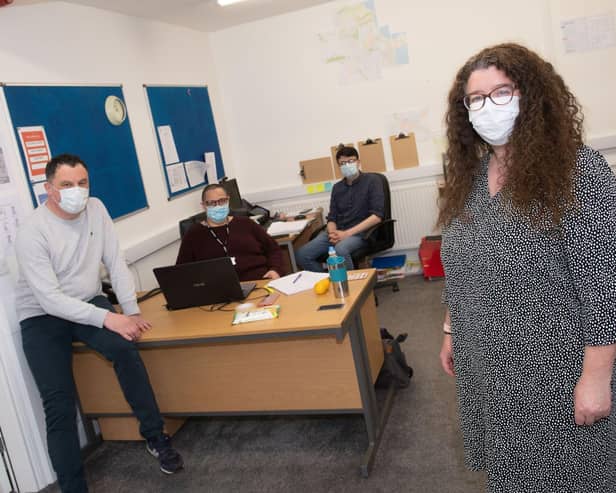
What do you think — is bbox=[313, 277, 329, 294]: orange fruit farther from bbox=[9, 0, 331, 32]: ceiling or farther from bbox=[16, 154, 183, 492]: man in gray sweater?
bbox=[9, 0, 331, 32]: ceiling

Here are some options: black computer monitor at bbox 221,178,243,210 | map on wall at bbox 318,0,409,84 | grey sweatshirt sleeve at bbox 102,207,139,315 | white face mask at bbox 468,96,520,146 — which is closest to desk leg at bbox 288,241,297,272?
black computer monitor at bbox 221,178,243,210

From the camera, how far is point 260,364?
8.71 feet

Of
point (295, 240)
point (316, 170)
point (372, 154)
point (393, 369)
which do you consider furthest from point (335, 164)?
point (393, 369)

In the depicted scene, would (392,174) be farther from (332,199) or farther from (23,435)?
(23,435)

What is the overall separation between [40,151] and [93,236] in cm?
70

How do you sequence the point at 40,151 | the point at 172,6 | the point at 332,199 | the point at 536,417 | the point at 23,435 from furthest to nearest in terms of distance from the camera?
the point at 332,199 < the point at 172,6 < the point at 40,151 < the point at 23,435 < the point at 536,417

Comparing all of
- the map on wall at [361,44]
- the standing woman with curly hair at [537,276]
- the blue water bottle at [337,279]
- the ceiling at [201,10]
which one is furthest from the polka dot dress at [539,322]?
the map on wall at [361,44]

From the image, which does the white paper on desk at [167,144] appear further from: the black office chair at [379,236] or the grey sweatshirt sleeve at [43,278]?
the grey sweatshirt sleeve at [43,278]

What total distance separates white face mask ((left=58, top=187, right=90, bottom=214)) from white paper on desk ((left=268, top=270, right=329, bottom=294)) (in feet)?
3.31

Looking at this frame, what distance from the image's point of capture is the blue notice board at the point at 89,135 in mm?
3033

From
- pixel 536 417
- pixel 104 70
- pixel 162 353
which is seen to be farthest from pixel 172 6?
pixel 536 417

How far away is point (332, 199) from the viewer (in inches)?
185

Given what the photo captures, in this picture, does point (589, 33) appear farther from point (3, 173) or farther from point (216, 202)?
point (3, 173)

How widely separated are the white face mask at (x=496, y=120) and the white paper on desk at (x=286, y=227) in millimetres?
3107
